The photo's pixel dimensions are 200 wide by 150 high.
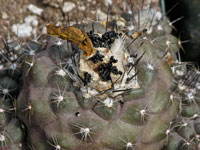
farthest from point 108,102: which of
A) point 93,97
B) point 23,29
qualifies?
point 23,29

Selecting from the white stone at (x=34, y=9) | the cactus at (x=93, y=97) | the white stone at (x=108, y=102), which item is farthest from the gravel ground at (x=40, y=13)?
the white stone at (x=108, y=102)

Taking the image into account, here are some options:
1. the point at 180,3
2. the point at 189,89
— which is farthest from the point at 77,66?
the point at 180,3

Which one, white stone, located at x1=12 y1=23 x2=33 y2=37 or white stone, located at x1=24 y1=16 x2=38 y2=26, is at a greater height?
white stone, located at x1=24 y1=16 x2=38 y2=26

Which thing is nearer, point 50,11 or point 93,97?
point 93,97

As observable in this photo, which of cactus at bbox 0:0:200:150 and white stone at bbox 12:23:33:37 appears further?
white stone at bbox 12:23:33:37

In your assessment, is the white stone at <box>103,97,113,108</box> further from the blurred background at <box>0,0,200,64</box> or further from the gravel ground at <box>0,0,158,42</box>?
the gravel ground at <box>0,0,158,42</box>

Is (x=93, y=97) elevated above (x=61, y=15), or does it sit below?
below

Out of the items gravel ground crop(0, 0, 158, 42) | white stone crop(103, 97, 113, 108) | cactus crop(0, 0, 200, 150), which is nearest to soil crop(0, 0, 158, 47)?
gravel ground crop(0, 0, 158, 42)

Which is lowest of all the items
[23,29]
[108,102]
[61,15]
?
[108,102]

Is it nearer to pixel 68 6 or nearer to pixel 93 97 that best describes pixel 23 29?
pixel 68 6

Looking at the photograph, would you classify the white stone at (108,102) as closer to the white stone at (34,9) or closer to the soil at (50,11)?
the soil at (50,11)
